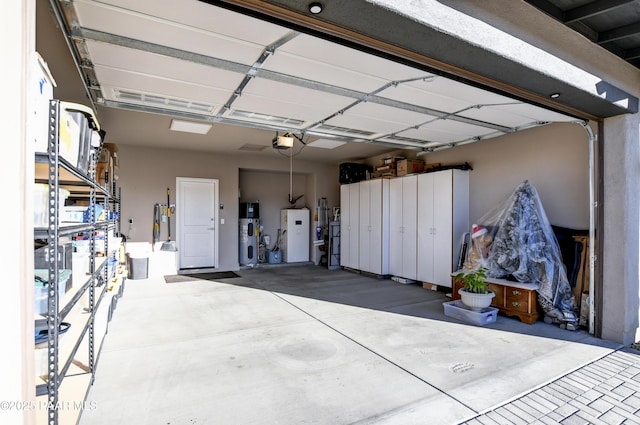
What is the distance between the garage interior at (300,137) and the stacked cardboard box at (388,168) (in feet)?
1.25

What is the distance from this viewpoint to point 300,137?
5.90 m

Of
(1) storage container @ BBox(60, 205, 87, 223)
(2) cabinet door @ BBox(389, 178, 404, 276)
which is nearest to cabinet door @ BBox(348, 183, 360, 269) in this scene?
(2) cabinet door @ BBox(389, 178, 404, 276)

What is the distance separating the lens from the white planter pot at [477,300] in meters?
3.92

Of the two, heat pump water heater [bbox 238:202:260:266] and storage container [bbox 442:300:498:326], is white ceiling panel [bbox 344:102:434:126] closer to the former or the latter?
storage container [bbox 442:300:498:326]

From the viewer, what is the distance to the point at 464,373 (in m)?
2.68

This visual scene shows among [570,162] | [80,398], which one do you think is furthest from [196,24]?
[570,162]

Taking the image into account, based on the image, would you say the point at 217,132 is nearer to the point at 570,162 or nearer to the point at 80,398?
the point at 80,398

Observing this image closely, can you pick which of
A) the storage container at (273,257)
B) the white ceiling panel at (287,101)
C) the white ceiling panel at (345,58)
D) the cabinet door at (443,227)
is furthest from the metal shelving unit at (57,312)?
the storage container at (273,257)

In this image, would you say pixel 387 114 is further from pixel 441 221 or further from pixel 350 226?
pixel 350 226

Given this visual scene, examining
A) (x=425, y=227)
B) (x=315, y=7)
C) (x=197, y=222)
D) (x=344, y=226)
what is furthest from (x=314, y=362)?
(x=197, y=222)

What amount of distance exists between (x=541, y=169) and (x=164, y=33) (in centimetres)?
477

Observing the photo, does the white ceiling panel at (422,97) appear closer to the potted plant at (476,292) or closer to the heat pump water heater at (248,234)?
the potted plant at (476,292)

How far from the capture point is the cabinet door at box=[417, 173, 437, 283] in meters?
5.74

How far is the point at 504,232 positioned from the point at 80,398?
4.63 m
